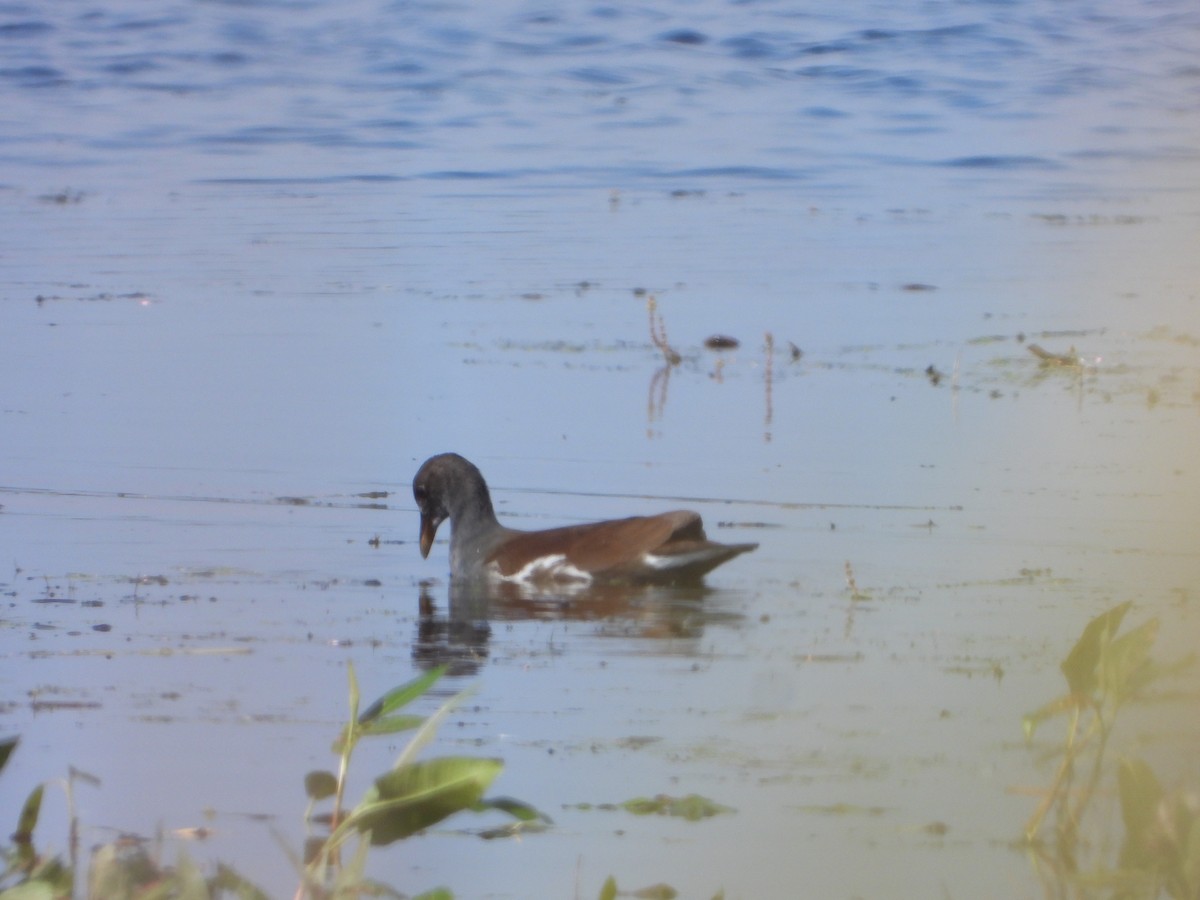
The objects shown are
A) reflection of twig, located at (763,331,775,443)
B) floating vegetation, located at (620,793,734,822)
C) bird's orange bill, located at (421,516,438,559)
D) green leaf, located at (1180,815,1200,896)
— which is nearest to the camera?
green leaf, located at (1180,815,1200,896)

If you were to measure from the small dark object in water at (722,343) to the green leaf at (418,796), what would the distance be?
1031cm

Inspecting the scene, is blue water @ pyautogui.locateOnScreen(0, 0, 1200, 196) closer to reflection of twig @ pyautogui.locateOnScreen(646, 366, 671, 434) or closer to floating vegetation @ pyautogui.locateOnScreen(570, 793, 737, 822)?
reflection of twig @ pyautogui.locateOnScreen(646, 366, 671, 434)

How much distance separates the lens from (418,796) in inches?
112

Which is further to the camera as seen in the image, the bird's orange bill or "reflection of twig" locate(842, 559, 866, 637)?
the bird's orange bill

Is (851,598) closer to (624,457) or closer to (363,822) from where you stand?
(624,457)

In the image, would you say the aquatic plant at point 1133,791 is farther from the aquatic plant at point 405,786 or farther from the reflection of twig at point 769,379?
the reflection of twig at point 769,379

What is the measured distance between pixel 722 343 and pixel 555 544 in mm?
5055

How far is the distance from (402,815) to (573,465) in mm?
7218

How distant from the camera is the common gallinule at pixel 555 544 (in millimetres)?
8047

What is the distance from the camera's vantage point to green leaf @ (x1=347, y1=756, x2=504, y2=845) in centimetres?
282

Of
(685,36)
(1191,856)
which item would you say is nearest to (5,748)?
(1191,856)

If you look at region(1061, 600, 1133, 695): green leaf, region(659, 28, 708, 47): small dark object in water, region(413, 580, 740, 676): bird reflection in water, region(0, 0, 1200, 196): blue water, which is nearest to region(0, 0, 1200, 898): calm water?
region(413, 580, 740, 676): bird reflection in water

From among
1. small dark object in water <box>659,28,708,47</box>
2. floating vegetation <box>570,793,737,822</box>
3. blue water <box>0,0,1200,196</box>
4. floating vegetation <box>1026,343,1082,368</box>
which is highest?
small dark object in water <box>659,28,708,47</box>

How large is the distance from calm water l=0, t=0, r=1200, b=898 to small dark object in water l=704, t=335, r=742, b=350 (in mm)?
162
